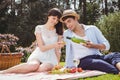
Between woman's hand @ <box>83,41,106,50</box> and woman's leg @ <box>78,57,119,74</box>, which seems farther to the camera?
woman's hand @ <box>83,41,106,50</box>

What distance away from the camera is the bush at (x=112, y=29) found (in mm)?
16992

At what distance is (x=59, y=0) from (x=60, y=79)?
1109 inches

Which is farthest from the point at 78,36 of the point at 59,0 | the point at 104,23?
the point at 59,0

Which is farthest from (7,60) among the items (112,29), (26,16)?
(26,16)

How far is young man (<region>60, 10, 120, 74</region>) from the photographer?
20.7ft

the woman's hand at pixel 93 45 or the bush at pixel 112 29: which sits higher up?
the woman's hand at pixel 93 45

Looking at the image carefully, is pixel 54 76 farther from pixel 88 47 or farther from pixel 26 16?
pixel 26 16

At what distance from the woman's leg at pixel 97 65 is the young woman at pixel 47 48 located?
0.56 metres

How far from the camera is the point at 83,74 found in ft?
19.0

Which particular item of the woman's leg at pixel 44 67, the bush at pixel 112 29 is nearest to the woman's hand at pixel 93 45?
the woman's leg at pixel 44 67

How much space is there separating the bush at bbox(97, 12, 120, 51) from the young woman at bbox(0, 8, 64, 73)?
989cm

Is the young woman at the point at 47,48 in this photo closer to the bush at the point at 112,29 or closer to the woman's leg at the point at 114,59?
the woman's leg at the point at 114,59

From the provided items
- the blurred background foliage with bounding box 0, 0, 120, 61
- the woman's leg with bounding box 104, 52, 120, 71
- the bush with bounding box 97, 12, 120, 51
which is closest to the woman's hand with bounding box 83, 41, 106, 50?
the woman's leg with bounding box 104, 52, 120, 71

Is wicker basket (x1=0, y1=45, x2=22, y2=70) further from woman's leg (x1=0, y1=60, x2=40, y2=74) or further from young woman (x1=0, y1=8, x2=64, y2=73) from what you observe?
woman's leg (x1=0, y1=60, x2=40, y2=74)
